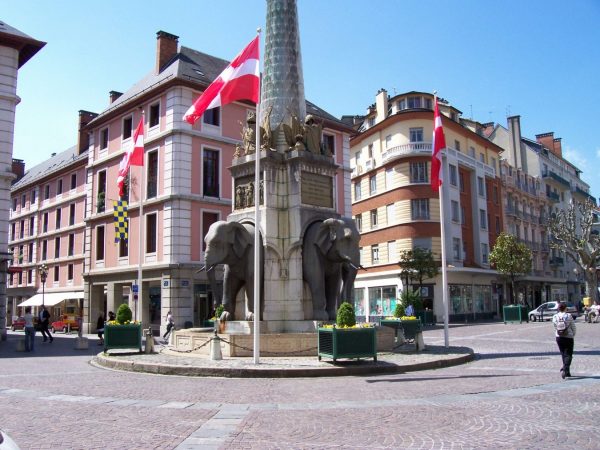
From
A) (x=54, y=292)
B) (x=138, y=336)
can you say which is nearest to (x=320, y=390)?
(x=138, y=336)

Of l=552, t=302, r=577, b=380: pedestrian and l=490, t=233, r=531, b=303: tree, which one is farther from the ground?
l=490, t=233, r=531, b=303: tree

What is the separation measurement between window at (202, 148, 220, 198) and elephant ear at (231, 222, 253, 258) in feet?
60.7

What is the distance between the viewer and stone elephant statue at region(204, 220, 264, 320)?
49.9 feet

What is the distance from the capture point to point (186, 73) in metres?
33.6

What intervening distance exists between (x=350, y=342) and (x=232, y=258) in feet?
15.1

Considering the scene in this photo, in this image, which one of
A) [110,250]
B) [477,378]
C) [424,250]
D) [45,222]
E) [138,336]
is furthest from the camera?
[45,222]

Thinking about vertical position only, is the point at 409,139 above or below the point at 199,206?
above

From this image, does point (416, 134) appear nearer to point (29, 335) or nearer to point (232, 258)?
point (29, 335)

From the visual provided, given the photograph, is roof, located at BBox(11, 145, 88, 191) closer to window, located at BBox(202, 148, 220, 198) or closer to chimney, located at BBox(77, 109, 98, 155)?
chimney, located at BBox(77, 109, 98, 155)

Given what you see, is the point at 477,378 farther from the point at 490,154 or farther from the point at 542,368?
the point at 490,154

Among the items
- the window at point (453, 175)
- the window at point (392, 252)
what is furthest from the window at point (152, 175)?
the window at point (453, 175)

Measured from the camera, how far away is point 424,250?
40.9 m

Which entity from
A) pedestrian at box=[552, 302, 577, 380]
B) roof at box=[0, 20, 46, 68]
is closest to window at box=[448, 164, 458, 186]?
roof at box=[0, 20, 46, 68]

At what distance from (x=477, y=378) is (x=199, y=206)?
24.0 meters
